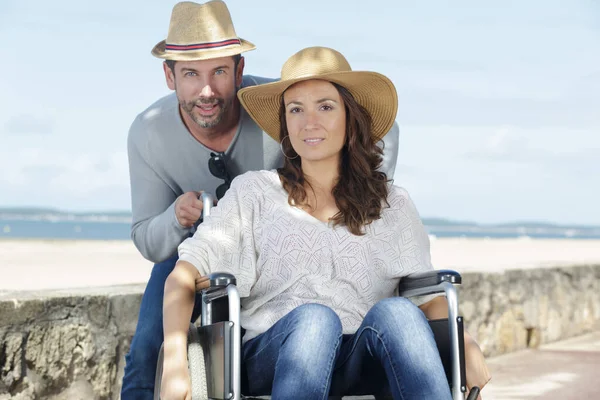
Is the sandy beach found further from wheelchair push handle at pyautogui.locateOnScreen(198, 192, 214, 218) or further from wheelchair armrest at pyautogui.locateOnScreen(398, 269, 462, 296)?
wheelchair push handle at pyautogui.locateOnScreen(198, 192, 214, 218)

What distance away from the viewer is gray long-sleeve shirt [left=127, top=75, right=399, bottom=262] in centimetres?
337

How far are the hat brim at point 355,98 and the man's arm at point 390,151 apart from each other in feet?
0.47

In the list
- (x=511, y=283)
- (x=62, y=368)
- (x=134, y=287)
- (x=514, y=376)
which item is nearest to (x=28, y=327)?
(x=62, y=368)

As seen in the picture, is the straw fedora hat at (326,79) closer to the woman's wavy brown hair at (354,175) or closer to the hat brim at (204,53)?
the woman's wavy brown hair at (354,175)

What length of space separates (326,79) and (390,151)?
21.6 inches

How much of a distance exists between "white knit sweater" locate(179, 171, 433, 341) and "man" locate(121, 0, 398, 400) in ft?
1.14

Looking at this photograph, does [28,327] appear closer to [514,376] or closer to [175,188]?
[175,188]

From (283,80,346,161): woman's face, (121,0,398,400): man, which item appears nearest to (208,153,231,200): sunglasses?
(121,0,398,400): man

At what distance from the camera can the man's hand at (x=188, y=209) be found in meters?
3.05

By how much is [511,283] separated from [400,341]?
4011 mm

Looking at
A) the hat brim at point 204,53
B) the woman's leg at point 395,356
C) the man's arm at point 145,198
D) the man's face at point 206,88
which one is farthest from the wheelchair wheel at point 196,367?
the hat brim at point 204,53

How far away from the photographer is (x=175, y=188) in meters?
3.45

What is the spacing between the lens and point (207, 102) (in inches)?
128

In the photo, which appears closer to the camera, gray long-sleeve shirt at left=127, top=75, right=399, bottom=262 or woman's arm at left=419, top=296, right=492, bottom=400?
woman's arm at left=419, top=296, right=492, bottom=400
